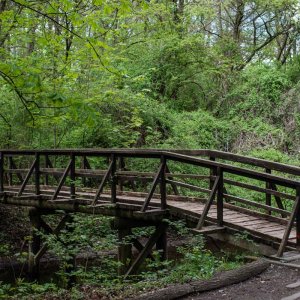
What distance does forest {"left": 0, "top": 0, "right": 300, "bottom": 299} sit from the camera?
1397cm

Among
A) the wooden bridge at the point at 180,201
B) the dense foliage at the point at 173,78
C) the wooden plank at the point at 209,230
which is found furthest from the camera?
the dense foliage at the point at 173,78

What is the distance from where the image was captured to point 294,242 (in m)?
6.95

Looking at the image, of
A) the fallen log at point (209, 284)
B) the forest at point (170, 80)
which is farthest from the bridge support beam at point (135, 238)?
the fallen log at point (209, 284)

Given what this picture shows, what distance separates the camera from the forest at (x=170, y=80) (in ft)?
45.8

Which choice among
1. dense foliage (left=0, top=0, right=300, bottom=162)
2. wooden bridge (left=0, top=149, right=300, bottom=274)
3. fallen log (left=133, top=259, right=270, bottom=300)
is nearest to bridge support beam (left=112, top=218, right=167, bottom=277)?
wooden bridge (left=0, top=149, right=300, bottom=274)

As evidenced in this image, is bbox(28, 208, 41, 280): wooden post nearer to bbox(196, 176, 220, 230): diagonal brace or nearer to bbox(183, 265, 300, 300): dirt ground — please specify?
bbox(196, 176, 220, 230): diagonal brace

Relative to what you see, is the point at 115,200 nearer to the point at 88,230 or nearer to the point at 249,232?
the point at 88,230

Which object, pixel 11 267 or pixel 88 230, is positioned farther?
pixel 11 267

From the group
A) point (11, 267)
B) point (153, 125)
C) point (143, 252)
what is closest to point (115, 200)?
point (143, 252)

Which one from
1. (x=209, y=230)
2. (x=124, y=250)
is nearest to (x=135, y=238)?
(x=124, y=250)

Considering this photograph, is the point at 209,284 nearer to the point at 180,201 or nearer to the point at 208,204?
the point at 208,204

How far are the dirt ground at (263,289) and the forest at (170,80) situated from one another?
10.6ft

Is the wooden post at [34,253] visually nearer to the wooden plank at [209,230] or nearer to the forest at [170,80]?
the forest at [170,80]

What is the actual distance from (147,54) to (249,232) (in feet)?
50.8
